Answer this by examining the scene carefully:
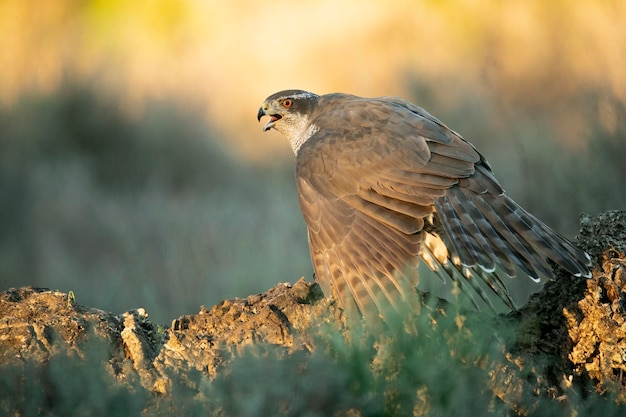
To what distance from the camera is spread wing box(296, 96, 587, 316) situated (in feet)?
14.1

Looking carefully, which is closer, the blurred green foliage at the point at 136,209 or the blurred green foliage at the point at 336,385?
the blurred green foliage at the point at 336,385

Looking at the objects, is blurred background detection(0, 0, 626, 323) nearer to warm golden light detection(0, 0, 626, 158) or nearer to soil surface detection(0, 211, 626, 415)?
warm golden light detection(0, 0, 626, 158)

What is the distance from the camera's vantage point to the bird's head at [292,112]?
19.6ft

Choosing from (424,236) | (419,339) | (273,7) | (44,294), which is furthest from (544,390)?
(273,7)

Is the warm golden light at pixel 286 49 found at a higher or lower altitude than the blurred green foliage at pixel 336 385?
higher

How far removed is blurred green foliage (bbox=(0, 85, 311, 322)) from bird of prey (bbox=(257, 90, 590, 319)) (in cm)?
347

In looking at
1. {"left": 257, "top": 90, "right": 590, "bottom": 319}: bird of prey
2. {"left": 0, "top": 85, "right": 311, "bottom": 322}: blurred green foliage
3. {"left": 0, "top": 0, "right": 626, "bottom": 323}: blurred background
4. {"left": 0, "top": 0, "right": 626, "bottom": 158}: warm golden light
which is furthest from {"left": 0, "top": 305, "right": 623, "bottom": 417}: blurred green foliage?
{"left": 0, "top": 0, "right": 626, "bottom": 158}: warm golden light

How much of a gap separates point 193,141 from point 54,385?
7887 millimetres

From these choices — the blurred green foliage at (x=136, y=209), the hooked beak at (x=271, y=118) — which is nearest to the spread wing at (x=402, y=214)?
the hooked beak at (x=271, y=118)

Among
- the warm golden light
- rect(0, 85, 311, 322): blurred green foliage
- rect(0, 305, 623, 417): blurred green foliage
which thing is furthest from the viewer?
the warm golden light

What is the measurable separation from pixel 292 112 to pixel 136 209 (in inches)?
176

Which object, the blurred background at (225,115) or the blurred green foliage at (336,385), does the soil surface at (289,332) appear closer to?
the blurred green foliage at (336,385)

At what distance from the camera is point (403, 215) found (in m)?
4.48

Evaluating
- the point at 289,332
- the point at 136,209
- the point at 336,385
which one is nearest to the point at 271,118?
the point at 289,332
